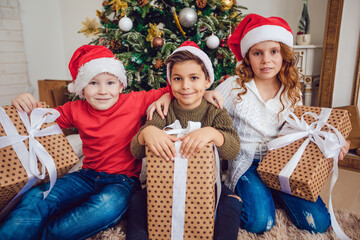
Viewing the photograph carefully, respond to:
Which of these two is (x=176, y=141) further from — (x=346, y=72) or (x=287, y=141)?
(x=346, y=72)

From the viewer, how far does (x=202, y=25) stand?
1893 mm

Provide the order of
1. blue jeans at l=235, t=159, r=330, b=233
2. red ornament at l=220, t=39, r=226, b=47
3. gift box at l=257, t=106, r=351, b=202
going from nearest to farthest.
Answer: gift box at l=257, t=106, r=351, b=202, blue jeans at l=235, t=159, r=330, b=233, red ornament at l=220, t=39, r=226, b=47

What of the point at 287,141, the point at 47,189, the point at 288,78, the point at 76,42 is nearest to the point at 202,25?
the point at 288,78

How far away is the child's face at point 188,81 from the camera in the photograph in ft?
3.66

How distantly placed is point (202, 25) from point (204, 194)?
4.52ft

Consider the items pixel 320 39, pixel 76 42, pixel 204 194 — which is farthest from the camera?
pixel 76 42

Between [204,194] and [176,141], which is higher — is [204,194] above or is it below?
below

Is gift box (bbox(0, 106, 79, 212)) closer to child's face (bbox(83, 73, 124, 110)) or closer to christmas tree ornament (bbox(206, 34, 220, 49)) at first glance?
child's face (bbox(83, 73, 124, 110))

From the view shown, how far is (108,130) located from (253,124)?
0.77m

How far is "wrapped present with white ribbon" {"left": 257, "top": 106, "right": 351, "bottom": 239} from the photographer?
3.52 ft

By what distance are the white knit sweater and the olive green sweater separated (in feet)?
0.73

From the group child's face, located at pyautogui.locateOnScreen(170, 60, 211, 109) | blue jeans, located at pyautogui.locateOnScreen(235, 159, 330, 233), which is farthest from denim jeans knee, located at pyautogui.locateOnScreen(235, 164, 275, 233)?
child's face, located at pyautogui.locateOnScreen(170, 60, 211, 109)

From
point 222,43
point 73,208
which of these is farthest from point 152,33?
point 73,208

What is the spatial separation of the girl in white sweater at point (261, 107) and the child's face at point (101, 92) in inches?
25.0
